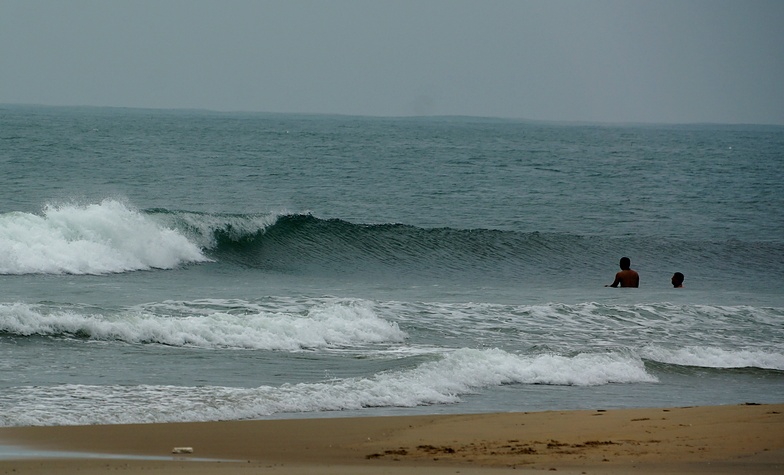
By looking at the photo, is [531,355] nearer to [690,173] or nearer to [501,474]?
[501,474]

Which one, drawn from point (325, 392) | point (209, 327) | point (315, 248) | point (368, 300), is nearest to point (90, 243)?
point (315, 248)

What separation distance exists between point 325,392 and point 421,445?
2141mm

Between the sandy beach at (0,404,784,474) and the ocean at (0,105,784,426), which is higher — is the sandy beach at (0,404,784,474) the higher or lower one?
the higher one

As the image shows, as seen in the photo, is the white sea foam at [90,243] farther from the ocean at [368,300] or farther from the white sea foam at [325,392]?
the white sea foam at [325,392]

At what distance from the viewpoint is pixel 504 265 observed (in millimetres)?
22922

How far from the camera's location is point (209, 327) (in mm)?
12359

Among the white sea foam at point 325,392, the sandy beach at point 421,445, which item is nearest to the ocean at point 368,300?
the white sea foam at point 325,392

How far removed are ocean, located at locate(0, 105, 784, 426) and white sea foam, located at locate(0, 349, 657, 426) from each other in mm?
31

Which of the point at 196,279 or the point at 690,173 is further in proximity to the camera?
the point at 690,173

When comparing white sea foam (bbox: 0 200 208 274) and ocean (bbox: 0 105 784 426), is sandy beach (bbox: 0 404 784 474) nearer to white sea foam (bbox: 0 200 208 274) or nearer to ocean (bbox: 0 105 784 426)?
ocean (bbox: 0 105 784 426)

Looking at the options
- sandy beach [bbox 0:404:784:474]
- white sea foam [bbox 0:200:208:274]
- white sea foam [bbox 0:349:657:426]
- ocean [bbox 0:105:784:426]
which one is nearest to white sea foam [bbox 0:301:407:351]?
ocean [bbox 0:105:784:426]

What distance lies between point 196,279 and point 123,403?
9.99 meters

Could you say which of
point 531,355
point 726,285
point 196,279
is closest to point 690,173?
point 726,285

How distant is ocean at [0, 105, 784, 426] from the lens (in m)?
9.91
